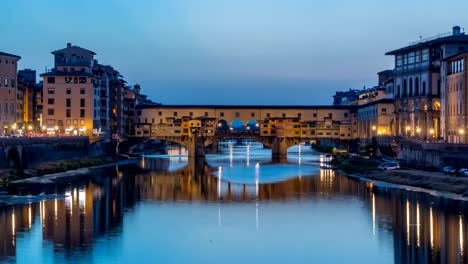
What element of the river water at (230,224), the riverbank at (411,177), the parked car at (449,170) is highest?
the parked car at (449,170)

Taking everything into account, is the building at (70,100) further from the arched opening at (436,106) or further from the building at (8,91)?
the arched opening at (436,106)

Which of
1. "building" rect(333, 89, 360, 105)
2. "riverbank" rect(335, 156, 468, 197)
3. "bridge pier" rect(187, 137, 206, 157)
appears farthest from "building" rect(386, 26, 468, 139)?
"building" rect(333, 89, 360, 105)

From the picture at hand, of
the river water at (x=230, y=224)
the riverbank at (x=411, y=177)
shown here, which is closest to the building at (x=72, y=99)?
the riverbank at (x=411, y=177)

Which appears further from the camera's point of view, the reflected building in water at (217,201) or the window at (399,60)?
the window at (399,60)

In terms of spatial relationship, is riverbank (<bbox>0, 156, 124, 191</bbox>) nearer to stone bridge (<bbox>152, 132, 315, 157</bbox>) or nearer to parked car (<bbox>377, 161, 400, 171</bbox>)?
stone bridge (<bbox>152, 132, 315, 157</bbox>)

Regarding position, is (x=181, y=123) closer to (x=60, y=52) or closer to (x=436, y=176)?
(x=60, y=52)

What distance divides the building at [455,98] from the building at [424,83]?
7.99 feet

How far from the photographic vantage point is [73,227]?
3825 centimetres

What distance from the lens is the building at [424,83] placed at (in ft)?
253

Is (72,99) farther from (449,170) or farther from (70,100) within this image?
(449,170)

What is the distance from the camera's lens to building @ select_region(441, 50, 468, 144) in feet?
214

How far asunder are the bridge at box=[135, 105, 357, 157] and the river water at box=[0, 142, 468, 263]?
170ft

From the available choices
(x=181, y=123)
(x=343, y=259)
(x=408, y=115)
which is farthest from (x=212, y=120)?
(x=343, y=259)

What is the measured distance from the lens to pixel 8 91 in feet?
290
